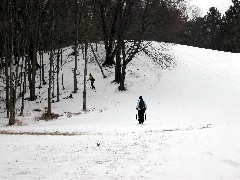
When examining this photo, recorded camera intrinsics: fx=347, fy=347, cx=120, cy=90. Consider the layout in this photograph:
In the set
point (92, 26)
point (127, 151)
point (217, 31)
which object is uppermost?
point (217, 31)

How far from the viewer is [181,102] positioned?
3114 centimetres

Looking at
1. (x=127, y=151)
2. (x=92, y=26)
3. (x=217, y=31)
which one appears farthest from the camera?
(x=217, y=31)

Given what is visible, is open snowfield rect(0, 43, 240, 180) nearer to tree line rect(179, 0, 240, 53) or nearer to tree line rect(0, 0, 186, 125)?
tree line rect(0, 0, 186, 125)

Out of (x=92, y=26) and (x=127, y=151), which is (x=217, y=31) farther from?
(x=127, y=151)

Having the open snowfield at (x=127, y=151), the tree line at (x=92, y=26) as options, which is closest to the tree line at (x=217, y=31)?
the tree line at (x=92, y=26)

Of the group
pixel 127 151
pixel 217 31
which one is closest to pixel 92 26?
pixel 127 151

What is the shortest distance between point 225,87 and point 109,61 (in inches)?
516

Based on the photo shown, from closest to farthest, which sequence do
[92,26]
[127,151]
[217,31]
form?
[127,151], [92,26], [217,31]

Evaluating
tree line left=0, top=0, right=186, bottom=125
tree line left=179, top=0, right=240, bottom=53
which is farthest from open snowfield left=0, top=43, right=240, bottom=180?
tree line left=179, top=0, right=240, bottom=53

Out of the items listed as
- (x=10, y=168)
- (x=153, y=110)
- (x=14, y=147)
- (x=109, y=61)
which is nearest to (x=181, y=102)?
(x=153, y=110)

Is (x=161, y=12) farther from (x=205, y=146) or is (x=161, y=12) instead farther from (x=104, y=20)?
(x=205, y=146)

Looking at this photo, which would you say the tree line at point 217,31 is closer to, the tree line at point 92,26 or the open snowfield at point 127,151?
the tree line at point 92,26

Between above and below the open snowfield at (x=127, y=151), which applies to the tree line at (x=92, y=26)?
above

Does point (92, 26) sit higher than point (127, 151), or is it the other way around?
point (92, 26)
